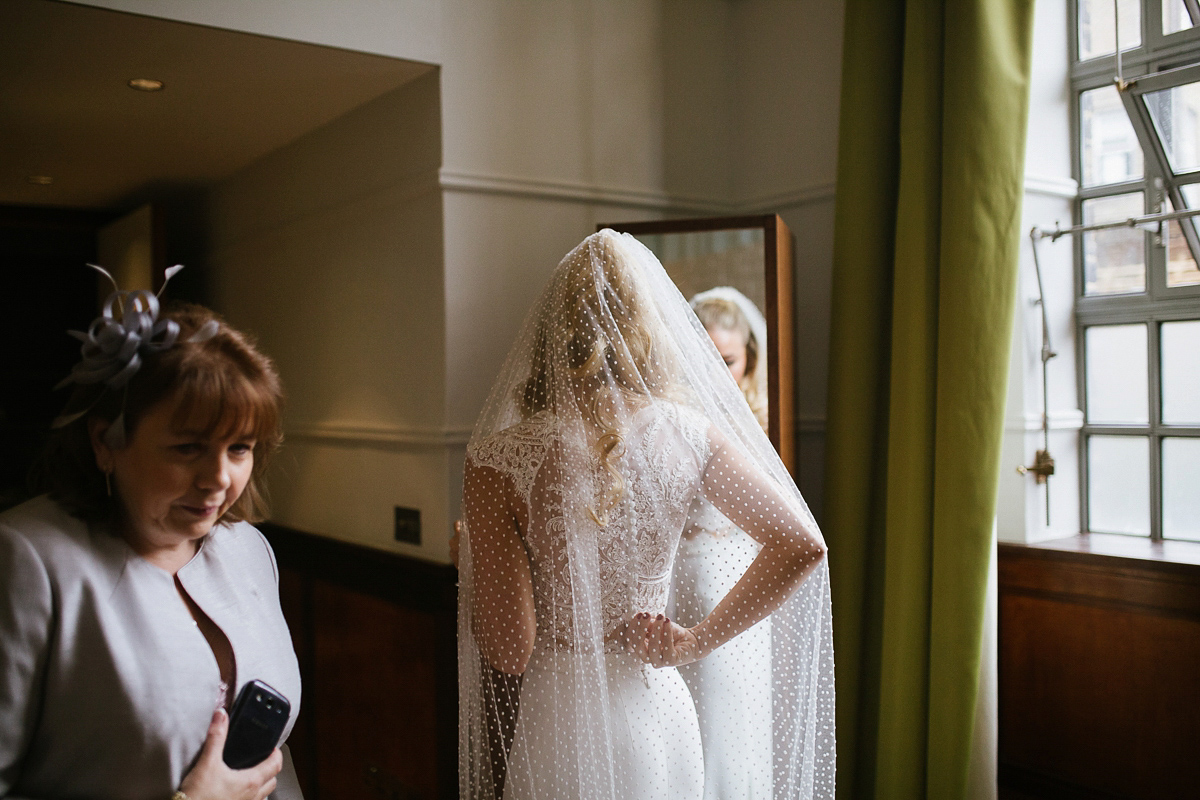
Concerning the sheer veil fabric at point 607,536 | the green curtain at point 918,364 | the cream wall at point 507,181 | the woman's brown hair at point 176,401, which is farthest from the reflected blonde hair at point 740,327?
the woman's brown hair at point 176,401

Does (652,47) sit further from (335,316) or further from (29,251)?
(29,251)

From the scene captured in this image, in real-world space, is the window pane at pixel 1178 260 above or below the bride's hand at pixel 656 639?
above

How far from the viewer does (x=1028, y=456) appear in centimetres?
250

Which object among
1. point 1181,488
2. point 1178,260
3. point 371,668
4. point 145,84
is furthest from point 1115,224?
point 145,84

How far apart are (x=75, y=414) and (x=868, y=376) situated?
6.30 ft

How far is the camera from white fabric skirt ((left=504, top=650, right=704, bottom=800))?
1.66m

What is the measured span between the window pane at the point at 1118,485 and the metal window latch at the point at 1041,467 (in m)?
0.20

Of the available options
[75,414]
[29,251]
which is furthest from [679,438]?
[29,251]

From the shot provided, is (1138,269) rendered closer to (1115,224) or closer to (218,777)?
(1115,224)

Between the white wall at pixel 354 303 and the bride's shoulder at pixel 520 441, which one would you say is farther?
the white wall at pixel 354 303

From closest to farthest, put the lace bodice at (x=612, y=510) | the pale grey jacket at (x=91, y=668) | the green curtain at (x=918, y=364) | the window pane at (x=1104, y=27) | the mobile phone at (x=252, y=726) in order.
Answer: the pale grey jacket at (x=91, y=668)
the mobile phone at (x=252, y=726)
the lace bodice at (x=612, y=510)
the green curtain at (x=918, y=364)
the window pane at (x=1104, y=27)

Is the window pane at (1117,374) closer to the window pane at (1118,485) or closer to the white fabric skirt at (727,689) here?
the window pane at (1118,485)

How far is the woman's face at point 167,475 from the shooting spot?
1.19 m

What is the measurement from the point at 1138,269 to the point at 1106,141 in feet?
1.16
